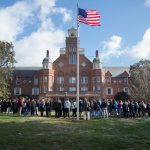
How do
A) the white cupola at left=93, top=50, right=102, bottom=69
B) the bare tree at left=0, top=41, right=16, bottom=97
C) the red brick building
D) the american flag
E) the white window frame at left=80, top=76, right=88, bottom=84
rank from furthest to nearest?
the white window frame at left=80, top=76, right=88, bottom=84, the white cupola at left=93, top=50, right=102, bottom=69, the red brick building, the bare tree at left=0, top=41, right=16, bottom=97, the american flag

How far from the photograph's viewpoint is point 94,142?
16.4 m

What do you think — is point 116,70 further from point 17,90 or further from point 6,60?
point 6,60

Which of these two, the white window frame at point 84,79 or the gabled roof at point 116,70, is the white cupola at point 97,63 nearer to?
the white window frame at point 84,79

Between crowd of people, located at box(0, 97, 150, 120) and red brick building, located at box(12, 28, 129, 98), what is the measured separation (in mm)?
49489

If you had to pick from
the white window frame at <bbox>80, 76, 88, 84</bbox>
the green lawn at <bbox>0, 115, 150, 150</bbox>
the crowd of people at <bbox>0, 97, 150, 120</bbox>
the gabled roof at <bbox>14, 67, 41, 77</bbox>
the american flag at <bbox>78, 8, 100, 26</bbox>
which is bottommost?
the green lawn at <bbox>0, 115, 150, 150</bbox>

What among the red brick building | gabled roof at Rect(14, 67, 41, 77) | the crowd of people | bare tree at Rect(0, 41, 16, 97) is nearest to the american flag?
the crowd of people

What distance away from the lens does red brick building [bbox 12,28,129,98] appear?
8681 centimetres

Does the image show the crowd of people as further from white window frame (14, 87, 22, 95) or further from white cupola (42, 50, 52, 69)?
white window frame (14, 87, 22, 95)

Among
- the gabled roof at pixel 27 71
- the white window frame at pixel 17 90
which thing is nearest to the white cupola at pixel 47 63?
the gabled roof at pixel 27 71

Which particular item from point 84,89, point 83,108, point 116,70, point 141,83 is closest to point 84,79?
point 84,89

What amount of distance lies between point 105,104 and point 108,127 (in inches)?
360

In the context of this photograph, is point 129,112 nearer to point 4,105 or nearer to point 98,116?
point 98,116

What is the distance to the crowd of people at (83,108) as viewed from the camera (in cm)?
3138

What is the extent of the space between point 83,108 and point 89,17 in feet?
26.3
